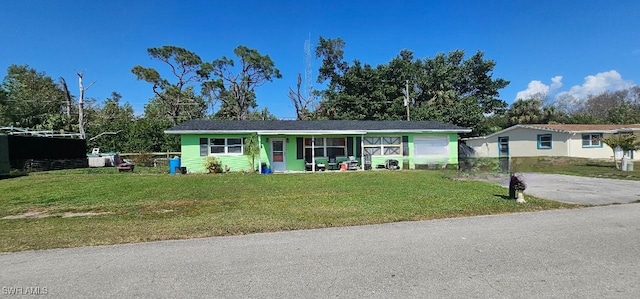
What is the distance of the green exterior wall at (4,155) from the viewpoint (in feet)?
57.5

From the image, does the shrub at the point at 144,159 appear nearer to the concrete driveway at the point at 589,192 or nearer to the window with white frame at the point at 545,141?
the concrete driveway at the point at 589,192

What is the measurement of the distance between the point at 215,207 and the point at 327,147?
12.0 metres

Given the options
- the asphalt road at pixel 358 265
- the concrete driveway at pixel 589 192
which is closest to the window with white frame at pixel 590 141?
the concrete driveway at pixel 589 192

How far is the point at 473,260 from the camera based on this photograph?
402cm

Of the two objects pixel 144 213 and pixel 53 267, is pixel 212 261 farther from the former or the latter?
pixel 144 213

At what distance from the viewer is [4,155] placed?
17.7 metres

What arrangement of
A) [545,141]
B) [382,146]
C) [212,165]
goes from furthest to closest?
[545,141], [382,146], [212,165]

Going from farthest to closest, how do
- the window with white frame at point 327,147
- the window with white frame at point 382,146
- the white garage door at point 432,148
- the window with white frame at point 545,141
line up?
the window with white frame at point 545,141 → the white garage door at point 432,148 → the window with white frame at point 382,146 → the window with white frame at point 327,147

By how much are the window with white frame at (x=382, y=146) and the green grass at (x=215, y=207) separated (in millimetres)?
8500

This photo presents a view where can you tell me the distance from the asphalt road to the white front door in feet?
44.2

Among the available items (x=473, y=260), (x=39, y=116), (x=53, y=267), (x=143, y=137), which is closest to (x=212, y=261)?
(x=53, y=267)

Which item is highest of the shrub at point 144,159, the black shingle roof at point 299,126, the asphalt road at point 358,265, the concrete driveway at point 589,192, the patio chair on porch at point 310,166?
the black shingle roof at point 299,126

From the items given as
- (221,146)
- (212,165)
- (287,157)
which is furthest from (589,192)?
(221,146)

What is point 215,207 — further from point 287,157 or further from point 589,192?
point 287,157
